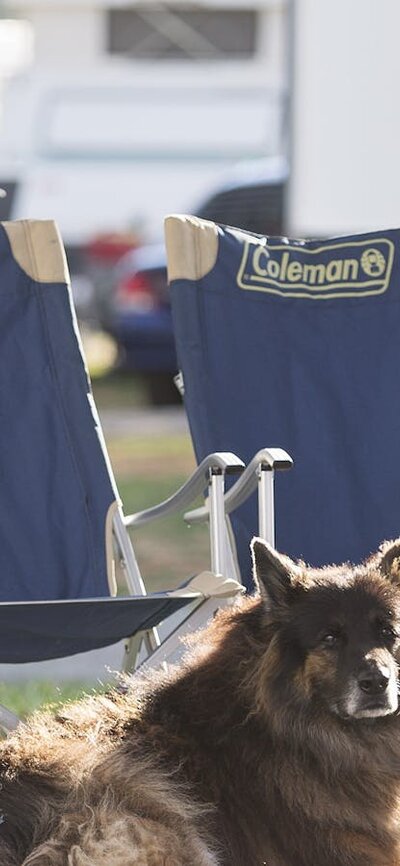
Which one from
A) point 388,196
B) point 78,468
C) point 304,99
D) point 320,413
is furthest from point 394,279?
point 304,99

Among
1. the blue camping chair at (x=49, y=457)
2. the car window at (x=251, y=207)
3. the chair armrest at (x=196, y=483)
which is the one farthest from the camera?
the car window at (x=251, y=207)

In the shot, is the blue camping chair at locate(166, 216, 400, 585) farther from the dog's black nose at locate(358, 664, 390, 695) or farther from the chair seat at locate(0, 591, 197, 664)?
the dog's black nose at locate(358, 664, 390, 695)

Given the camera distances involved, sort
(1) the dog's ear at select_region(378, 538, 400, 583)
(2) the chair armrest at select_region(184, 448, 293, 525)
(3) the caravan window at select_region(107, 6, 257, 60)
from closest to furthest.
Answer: (1) the dog's ear at select_region(378, 538, 400, 583)
(2) the chair armrest at select_region(184, 448, 293, 525)
(3) the caravan window at select_region(107, 6, 257, 60)

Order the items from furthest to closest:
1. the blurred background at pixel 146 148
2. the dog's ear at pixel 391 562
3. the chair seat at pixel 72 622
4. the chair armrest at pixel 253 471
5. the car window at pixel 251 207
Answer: the car window at pixel 251 207, the blurred background at pixel 146 148, the chair armrest at pixel 253 471, the chair seat at pixel 72 622, the dog's ear at pixel 391 562

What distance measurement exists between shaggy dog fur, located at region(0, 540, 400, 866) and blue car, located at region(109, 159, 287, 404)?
1052 cm

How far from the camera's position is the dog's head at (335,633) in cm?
318

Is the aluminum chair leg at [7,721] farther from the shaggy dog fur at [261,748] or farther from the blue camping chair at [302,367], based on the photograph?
the blue camping chair at [302,367]

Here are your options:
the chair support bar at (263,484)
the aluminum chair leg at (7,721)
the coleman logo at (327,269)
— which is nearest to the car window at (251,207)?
the coleman logo at (327,269)

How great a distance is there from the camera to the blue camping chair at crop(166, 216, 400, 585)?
4.54 metres

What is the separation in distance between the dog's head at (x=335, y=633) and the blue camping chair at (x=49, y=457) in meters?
0.90

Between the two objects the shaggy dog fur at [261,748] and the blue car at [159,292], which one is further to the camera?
the blue car at [159,292]

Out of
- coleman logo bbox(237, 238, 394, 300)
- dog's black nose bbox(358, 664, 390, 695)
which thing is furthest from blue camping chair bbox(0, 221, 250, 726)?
dog's black nose bbox(358, 664, 390, 695)

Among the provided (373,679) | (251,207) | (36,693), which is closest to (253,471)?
(373,679)

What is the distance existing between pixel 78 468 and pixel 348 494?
799 mm
